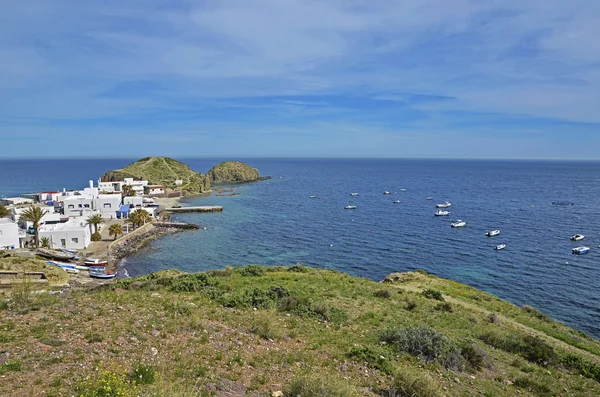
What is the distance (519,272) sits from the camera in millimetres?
46500

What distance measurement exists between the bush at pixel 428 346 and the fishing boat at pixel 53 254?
44304 mm

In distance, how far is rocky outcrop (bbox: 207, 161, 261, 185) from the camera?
163m

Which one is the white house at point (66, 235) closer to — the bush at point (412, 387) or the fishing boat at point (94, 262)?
the fishing boat at point (94, 262)

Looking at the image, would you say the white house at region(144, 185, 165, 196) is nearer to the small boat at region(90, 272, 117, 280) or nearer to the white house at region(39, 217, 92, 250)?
the white house at region(39, 217, 92, 250)

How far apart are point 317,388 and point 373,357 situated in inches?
155

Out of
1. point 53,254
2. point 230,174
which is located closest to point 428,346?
point 53,254

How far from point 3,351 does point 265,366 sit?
6944 millimetres

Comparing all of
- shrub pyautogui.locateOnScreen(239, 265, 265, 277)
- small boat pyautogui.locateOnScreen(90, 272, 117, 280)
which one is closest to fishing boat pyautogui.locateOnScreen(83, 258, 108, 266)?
small boat pyautogui.locateOnScreen(90, 272, 117, 280)

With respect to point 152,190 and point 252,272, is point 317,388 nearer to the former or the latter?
point 252,272

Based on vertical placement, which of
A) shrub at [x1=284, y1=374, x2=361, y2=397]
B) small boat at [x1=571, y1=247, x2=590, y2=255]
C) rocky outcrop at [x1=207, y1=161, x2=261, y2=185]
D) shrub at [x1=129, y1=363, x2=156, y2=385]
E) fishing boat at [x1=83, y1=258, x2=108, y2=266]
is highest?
rocky outcrop at [x1=207, y1=161, x2=261, y2=185]

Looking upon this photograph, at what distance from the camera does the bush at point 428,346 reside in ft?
41.7

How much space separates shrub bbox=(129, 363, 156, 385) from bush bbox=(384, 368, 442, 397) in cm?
617

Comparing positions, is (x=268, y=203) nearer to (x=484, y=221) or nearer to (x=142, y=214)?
(x=142, y=214)

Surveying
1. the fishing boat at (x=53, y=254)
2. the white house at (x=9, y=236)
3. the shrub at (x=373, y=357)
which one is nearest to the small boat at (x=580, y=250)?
the shrub at (x=373, y=357)
